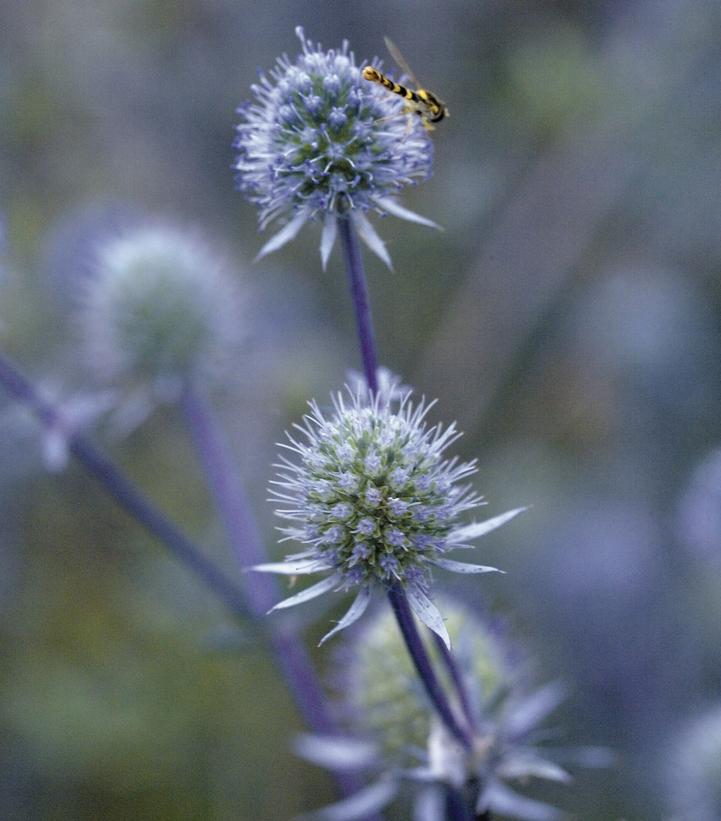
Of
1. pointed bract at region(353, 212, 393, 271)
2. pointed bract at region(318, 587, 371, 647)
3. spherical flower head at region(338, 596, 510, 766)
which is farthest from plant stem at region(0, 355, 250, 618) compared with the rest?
pointed bract at region(353, 212, 393, 271)

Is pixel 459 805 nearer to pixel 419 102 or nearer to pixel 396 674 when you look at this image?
pixel 396 674

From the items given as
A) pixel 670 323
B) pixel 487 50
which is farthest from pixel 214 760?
pixel 487 50

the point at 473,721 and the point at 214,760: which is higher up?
the point at 214,760

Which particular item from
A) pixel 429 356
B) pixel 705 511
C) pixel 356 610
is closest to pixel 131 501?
pixel 356 610

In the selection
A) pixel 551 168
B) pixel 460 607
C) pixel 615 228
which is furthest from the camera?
pixel 615 228

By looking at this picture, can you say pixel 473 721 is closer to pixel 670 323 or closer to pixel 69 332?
pixel 670 323

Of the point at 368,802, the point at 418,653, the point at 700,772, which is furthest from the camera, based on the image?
the point at 700,772

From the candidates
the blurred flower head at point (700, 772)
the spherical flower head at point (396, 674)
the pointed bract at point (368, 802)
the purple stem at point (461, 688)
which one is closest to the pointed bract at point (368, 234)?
the purple stem at point (461, 688)
